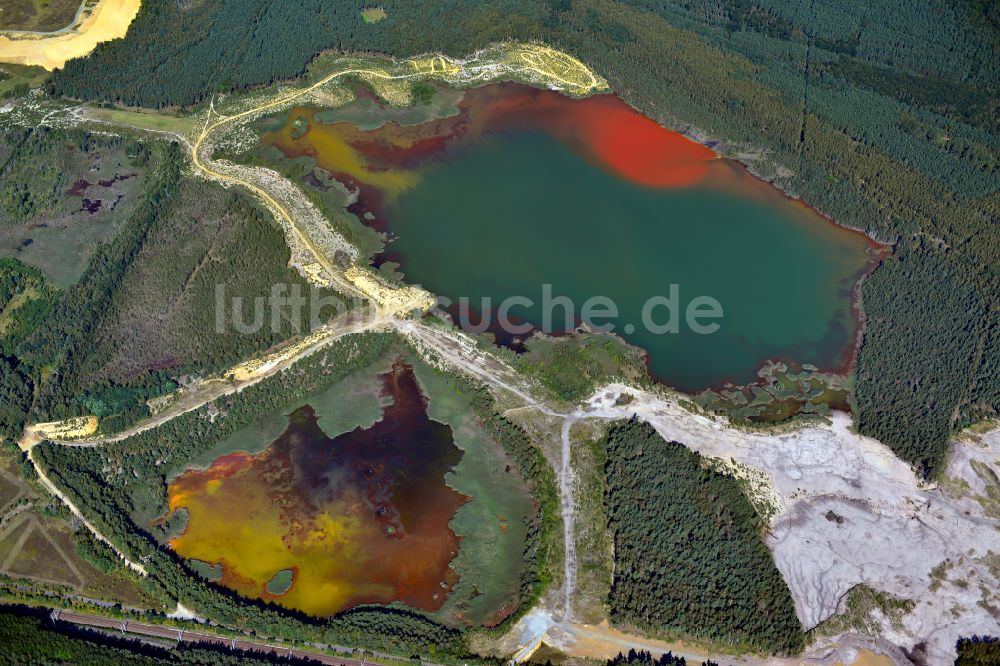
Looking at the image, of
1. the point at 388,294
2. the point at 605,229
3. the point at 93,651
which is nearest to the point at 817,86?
the point at 605,229

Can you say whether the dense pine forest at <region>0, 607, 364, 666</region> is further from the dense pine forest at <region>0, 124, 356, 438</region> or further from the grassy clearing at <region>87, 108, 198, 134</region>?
the grassy clearing at <region>87, 108, 198, 134</region>

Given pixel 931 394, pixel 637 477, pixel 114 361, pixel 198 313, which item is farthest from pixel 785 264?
pixel 114 361

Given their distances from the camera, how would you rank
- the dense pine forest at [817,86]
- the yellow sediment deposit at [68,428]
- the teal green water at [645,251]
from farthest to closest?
the dense pine forest at [817,86], the teal green water at [645,251], the yellow sediment deposit at [68,428]

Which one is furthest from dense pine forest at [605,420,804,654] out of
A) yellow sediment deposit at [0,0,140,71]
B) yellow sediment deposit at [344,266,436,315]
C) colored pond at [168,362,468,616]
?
yellow sediment deposit at [0,0,140,71]

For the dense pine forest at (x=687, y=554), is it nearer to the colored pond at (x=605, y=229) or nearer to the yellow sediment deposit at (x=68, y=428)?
the colored pond at (x=605, y=229)

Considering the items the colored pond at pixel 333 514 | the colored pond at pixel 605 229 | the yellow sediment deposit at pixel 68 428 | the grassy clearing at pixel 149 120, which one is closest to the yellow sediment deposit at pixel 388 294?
the colored pond at pixel 605 229
